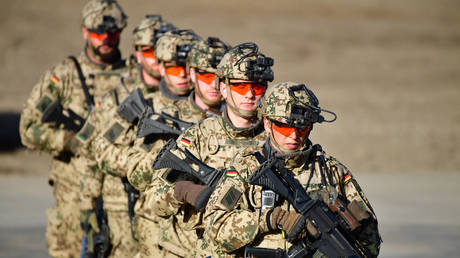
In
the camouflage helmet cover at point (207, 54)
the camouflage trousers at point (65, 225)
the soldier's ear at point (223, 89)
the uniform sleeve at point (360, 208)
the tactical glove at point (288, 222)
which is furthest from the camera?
the camouflage trousers at point (65, 225)

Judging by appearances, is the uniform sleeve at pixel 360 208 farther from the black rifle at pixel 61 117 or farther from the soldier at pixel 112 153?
the black rifle at pixel 61 117

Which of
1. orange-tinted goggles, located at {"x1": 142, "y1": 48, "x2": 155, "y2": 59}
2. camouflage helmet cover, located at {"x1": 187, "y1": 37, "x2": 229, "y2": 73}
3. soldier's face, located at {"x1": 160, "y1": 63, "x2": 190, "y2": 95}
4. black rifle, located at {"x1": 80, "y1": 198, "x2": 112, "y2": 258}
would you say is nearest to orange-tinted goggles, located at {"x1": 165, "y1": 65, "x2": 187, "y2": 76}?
soldier's face, located at {"x1": 160, "y1": 63, "x2": 190, "y2": 95}

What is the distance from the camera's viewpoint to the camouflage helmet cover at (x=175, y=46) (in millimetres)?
10141

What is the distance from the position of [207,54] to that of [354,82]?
27529 millimetres

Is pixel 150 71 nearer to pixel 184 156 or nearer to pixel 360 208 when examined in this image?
pixel 184 156

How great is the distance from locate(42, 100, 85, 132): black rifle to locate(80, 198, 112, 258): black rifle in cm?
101

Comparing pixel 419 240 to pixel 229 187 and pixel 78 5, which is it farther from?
pixel 78 5

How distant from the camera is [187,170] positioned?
8281mm

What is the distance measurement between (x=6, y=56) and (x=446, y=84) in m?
16.2

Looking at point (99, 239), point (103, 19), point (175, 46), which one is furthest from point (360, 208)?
point (103, 19)

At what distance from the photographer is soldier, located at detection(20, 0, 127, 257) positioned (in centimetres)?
1224

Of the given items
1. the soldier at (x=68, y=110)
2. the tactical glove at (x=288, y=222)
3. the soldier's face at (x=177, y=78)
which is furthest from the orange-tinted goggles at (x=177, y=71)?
the tactical glove at (x=288, y=222)

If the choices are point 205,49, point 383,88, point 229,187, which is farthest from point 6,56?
point 229,187

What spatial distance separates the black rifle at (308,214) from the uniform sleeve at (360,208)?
15 cm
